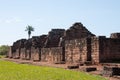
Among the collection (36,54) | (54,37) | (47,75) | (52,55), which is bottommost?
(47,75)

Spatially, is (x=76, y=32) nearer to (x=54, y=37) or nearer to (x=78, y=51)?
(x=54, y=37)

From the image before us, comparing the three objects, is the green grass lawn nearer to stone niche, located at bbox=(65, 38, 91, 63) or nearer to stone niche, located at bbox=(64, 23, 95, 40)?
stone niche, located at bbox=(65, 38, 91, 63)

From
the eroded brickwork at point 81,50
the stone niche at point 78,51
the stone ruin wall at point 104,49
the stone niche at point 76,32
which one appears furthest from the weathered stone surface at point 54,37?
the stone ruin wall at point 104,49

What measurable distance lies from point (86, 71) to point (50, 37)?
2259cm

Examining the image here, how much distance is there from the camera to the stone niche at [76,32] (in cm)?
3334

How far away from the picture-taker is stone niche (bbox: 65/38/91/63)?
23344mm

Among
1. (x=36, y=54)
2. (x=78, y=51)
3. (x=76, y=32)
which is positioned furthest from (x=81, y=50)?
(x=36, y=54)

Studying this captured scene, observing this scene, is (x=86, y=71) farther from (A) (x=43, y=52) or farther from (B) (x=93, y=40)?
(A) (x=43, y=52)

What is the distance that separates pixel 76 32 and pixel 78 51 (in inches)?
349

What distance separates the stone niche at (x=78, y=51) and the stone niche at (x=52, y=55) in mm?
1418

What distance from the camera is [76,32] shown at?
33.6 metres

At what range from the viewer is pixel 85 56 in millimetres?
23672

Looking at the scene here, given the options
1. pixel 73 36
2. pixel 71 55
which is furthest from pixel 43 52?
pixel 71 55

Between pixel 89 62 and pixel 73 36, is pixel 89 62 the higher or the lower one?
the lower one
